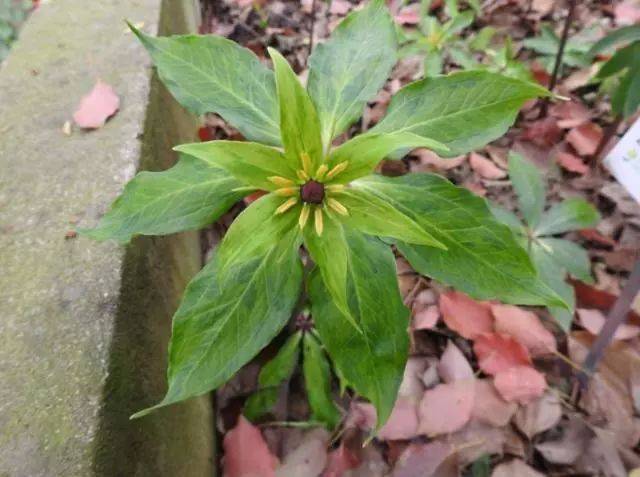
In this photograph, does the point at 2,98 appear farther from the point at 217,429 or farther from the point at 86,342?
the point at 217,429

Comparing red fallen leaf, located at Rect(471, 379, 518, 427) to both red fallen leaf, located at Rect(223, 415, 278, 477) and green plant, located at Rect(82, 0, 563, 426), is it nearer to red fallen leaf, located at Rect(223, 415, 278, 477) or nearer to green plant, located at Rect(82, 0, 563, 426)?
red fallen leaf, located at Rect(223, 415, 278, 477)

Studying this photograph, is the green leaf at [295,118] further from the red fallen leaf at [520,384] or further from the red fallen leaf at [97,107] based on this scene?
the red fallen leaf at [520,384]

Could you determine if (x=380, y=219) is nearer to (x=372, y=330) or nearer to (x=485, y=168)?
(x=372, y=330)

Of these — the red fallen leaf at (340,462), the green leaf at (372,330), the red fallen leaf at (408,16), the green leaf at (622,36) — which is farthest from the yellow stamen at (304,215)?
the red fallen leaf at (408,16)

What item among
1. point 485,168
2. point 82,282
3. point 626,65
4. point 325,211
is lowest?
point 485,168

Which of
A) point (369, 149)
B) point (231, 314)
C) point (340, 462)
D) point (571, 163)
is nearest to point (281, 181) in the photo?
point (369, 149)

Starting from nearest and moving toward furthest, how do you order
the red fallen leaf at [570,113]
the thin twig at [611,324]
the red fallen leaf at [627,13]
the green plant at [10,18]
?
the thin twig at [611,324] → the red fallen leaf at [570,113] → the red fallen leaf at [627,13] → the green plant at [10,18]

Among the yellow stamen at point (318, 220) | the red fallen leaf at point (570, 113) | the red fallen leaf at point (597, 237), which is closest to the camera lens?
the yellow stamen at point (318, 220)
